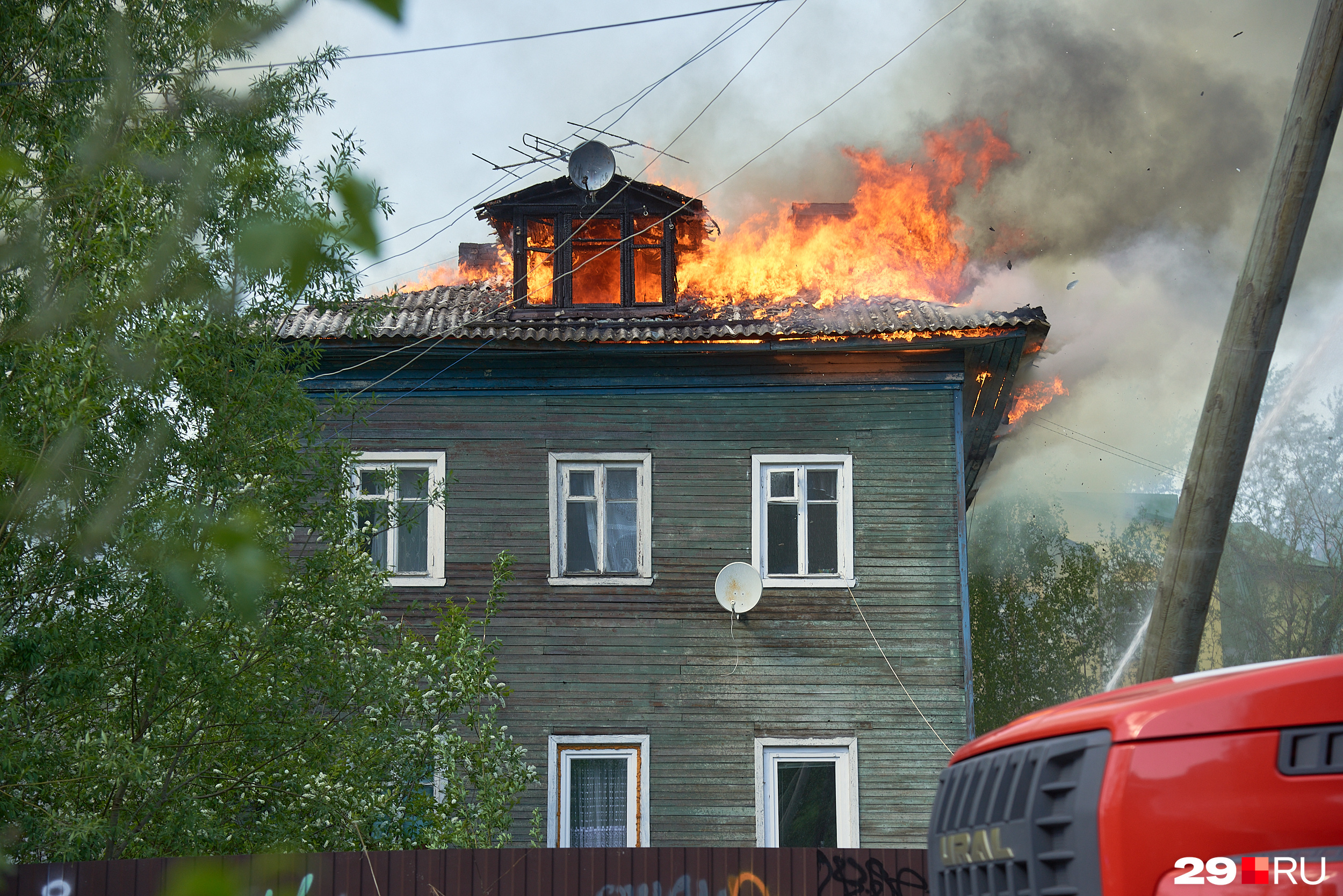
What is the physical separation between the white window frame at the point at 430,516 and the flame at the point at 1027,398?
338 inches

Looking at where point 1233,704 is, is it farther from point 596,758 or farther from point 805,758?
point 596,758

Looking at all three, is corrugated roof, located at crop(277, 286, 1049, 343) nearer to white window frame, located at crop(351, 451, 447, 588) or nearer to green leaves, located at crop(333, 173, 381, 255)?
white window frame, located at crop(351, 451, 447, 588)

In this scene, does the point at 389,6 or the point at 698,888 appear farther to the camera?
the point at 698,888

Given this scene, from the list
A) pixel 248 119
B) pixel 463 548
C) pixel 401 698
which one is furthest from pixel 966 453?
pixel 248 119

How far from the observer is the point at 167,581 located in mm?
4762

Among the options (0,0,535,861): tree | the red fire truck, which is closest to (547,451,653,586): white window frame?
(0,0,535,861): tree

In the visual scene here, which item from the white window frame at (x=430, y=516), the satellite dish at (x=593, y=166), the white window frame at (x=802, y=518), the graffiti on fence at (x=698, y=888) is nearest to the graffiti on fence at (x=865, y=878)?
the graffiti on fence at (x=698, y=888)

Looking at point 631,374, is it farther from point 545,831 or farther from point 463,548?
point 545,831

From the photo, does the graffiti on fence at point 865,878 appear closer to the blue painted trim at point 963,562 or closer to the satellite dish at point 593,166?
the blue painted trim at point 963,562

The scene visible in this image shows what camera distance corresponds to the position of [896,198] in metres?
17.1

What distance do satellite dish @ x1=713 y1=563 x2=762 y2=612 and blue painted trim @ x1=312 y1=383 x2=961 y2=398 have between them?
2385mm

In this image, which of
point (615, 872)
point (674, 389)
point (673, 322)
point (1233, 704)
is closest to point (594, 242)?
point (673, 322)

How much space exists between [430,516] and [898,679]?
6211 mm

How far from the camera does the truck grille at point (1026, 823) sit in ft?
10.4
